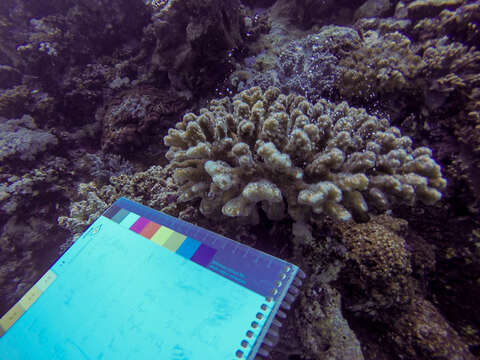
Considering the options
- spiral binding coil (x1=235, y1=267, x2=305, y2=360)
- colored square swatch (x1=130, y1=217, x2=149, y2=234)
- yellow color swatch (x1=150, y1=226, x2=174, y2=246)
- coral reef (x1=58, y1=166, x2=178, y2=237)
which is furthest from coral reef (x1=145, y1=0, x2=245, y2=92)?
spiral binding coil (x1=235, y1=267, x2=305, y2=360)

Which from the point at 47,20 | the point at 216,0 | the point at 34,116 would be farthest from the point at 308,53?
the point at 47,20

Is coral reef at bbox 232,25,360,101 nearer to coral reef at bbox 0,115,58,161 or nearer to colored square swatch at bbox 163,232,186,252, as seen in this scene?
colored square swatch at bbox 163,232,186,252

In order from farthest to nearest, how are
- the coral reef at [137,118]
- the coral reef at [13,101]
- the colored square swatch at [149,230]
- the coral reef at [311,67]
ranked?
the coral reef at [13,101], the coral reef at [137,118], the coral reef at [311,67], the colored square swatch at [149,230]

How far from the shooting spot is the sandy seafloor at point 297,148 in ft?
6.17

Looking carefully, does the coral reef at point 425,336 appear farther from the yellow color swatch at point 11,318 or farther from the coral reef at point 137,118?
the coral reef at point 137,118

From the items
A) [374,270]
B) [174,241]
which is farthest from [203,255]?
[374,270]

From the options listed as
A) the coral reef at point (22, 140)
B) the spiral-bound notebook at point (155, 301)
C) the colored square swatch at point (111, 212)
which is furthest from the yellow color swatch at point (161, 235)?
the coral reef at point (22, 140)

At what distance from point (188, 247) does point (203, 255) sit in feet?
0.50

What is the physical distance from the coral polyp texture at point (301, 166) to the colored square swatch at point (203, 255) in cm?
33

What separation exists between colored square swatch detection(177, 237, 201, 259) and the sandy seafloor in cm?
37

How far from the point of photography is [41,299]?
1.75m

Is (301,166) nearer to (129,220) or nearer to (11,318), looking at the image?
(129,220)

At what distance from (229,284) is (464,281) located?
2405 millimetres

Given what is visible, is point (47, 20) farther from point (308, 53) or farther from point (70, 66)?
point (308, 53)
